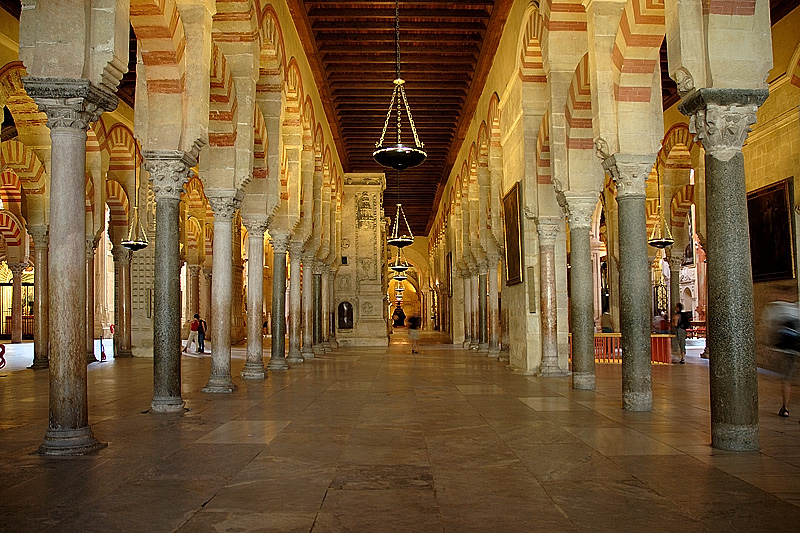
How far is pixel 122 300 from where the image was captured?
48.1ft

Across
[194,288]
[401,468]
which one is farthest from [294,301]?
[401,468]

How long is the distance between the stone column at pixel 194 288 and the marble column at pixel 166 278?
572 inches

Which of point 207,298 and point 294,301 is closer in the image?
point 294,301

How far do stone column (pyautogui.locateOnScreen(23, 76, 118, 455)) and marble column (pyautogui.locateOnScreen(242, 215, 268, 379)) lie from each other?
492 cm

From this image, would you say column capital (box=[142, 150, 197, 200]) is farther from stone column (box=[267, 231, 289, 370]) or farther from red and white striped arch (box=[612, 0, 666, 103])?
stone column (box=[267, 231, 289, 370])

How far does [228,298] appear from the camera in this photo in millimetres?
7961

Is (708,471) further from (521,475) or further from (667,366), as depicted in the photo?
(667,366)

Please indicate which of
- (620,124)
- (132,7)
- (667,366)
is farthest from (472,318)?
(132,7)

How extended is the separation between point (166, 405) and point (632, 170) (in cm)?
471

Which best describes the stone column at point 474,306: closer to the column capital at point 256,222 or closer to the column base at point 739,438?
the column capital at point 256,222

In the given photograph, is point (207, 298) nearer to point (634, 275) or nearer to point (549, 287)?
point (549, 287)

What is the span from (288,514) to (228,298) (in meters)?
5.13

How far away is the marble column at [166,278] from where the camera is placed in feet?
20.8

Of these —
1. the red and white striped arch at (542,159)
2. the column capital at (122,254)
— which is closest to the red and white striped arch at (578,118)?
the red and white striped arch at (542,159)
